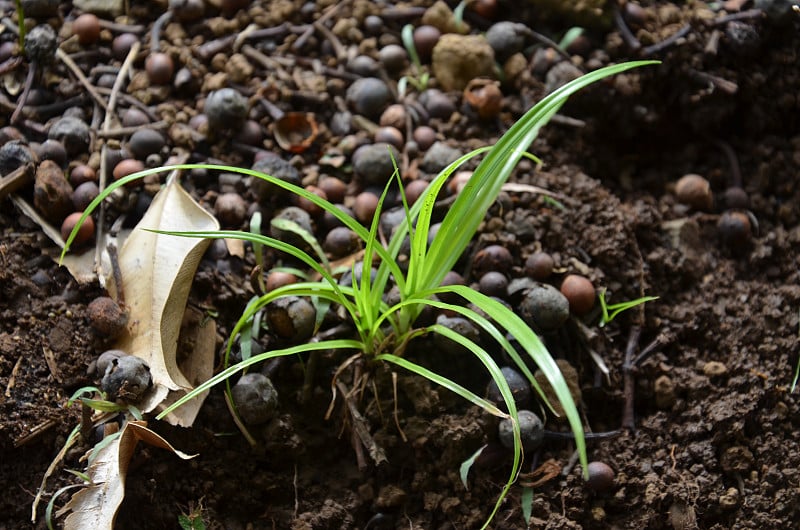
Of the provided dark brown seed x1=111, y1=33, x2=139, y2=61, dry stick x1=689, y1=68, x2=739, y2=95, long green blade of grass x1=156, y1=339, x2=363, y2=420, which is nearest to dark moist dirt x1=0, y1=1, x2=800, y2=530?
dry stick x1=689, y1=68, x2=739, y2=95

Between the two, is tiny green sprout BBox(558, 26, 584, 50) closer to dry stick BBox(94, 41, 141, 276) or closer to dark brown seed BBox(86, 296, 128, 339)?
dry stick BBox(94, 41, 141, 276)

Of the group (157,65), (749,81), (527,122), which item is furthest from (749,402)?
(157,65)

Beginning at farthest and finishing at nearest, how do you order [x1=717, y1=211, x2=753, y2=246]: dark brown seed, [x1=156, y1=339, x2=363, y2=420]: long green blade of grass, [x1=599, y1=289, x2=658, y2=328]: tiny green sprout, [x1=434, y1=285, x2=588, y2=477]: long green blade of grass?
1. [x1=717, y1=211, x2=753, y2=246]: dark brown seed
2. [x1=599, y1=289, x2=658, y2=328]: tiny green sprout
3. [x1=156, y1=339, x2=363, y2=420]: long green blade of grass
4. [x1=434, y1=285, x2=588, y2=477]: long green blade of grass

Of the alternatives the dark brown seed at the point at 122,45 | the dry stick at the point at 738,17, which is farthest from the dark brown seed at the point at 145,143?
the dry stick at the point at 738,17

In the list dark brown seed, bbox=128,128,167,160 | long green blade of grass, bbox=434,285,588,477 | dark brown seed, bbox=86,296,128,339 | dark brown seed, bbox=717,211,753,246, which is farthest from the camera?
dark brown seed, bbox=717,211,753,246

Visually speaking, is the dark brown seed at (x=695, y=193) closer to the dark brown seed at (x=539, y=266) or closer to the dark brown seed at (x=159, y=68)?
the dark brown seed at (x=539, y=266)
